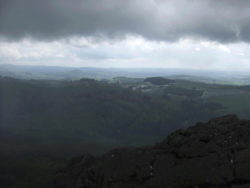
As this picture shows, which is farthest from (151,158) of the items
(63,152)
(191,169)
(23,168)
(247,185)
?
(63,152)

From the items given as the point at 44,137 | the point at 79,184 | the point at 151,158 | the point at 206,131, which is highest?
the point at 206,131

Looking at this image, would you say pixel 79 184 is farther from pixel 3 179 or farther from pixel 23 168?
pixel 23 168

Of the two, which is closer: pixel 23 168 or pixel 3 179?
pixel 3 179

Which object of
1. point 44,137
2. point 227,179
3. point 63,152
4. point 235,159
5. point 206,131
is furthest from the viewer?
point 44,137

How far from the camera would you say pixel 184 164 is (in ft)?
135

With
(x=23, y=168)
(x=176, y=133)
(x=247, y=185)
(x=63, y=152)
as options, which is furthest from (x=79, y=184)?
(x=63, y=152)

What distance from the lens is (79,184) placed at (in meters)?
47.5

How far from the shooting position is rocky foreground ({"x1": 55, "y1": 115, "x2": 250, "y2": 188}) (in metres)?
37.4

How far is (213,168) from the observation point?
1517 inches

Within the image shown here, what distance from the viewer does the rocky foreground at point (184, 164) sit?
3744 cm

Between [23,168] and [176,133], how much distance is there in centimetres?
8131

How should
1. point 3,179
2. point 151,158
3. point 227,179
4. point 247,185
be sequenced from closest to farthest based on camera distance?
point 247,185 → point 227,179 → point 151,158 → point 3,179

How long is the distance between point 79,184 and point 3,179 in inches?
2441

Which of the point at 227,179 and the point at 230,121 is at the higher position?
the point at 230,121
